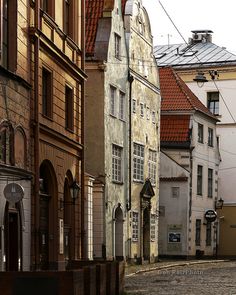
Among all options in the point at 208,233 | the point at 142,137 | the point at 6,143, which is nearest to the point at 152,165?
the point at 142,137

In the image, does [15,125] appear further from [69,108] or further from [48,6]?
[69,108]

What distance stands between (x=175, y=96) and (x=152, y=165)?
24.7ft

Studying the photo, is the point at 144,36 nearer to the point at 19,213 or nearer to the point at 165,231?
the point at 165,231

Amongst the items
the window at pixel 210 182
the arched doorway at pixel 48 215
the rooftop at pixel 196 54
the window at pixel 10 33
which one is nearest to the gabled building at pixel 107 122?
the arched doorway at pixel 48 215

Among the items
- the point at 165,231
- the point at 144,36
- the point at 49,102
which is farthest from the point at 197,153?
the point at 49,102

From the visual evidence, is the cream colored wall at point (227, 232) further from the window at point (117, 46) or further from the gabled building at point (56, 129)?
the gabled building at point (56, 129)

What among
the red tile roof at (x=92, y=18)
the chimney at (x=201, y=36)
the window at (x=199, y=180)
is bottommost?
the window at (x=199, y=180)

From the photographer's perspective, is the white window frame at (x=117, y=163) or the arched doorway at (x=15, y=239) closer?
A: the arched doorway at (x=15, y=239)

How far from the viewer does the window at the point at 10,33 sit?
79.0 feet

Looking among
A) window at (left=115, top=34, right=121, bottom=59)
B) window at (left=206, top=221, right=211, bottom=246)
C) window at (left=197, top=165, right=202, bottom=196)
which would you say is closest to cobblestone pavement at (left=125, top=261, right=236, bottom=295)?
window at (left=115, top=34, right=121, bottom=59)

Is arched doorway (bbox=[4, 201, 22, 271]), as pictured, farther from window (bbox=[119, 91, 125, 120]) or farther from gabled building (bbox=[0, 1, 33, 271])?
window (bbox=[119, 91, 125, 120])

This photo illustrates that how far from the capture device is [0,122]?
22.5 m

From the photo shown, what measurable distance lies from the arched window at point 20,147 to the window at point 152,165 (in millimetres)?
23320

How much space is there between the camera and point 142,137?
46.2m
